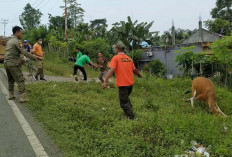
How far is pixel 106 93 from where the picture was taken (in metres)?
8.49

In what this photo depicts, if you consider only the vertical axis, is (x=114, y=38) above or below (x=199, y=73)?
above

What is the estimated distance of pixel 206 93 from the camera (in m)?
7.84

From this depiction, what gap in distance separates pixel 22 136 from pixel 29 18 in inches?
2421

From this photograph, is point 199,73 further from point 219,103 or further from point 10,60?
point 10,60

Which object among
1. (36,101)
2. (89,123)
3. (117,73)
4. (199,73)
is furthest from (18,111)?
(199,73)

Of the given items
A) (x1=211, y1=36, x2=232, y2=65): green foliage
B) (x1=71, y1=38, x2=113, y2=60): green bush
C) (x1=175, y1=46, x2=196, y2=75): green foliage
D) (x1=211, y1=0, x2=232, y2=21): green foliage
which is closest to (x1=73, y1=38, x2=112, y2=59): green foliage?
Result: (x1=71, y1=38, x2=113, y2=60): green bush

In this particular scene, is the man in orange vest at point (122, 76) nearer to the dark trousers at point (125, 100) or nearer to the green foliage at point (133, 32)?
the dark trousers at point (125, 100)

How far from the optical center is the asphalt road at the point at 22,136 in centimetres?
394

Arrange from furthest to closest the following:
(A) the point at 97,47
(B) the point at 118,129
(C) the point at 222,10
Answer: (C) the point at 222,10 < (A) the point at 97,47 < (B) the point at 118,129

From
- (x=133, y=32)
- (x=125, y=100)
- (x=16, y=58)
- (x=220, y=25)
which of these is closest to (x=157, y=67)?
(x=133, y=32)

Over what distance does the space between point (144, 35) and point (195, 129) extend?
680 inches

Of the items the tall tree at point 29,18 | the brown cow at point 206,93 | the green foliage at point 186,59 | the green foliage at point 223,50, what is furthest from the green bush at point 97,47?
the tall tree at point 29,18

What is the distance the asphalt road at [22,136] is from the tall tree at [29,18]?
58.1 m

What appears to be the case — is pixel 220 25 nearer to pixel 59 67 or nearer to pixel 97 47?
pixel 97 47
